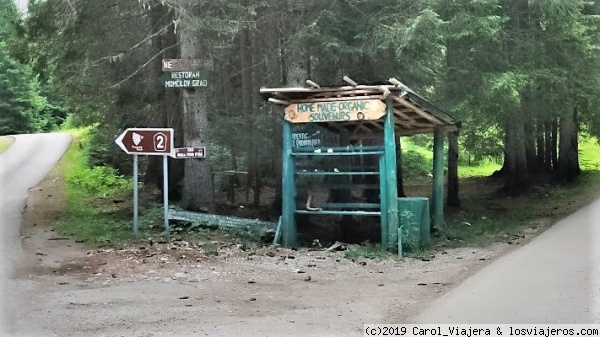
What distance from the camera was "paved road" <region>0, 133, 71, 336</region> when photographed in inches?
302

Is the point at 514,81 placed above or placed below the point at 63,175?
above

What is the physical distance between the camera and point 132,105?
16516 mm

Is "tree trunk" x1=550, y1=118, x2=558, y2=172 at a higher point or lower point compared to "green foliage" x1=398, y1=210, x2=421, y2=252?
higher

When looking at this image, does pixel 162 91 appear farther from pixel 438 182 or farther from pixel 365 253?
pixel 365 253

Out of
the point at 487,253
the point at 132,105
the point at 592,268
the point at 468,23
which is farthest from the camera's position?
the point at 132,105

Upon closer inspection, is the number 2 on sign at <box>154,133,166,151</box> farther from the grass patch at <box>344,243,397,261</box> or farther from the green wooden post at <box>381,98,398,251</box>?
the green wooden post at <box>381,98,398,251</box>

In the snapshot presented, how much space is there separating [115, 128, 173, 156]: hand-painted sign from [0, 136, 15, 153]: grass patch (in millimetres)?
20317

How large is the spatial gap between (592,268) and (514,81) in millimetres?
6452

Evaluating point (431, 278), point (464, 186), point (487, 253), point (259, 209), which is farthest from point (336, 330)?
point (464, 186)

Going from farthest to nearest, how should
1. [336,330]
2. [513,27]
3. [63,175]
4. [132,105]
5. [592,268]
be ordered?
[63,175]
[132,105]
[513,27]
[592,268]
[336,330]

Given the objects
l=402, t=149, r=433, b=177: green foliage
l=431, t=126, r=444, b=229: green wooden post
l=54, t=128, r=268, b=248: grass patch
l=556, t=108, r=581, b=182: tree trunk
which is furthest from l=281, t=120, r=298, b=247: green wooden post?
l=402, t=149, r=433, b=177: green foliage

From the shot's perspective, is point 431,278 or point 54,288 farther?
point 431,278

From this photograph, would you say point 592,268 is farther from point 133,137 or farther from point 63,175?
point 63,175

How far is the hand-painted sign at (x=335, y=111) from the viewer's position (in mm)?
11312
